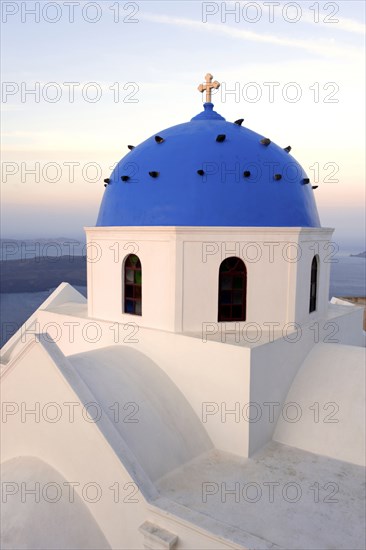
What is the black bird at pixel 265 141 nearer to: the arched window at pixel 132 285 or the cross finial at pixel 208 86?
the cross finial at pixel 208 86

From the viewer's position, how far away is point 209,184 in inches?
332

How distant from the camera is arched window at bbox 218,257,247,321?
27.6ft

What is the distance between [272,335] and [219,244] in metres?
1.94

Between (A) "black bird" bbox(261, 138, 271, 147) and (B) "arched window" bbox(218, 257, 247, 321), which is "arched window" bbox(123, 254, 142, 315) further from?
(A) "black bird" bbox(261, 138, 271, 147)

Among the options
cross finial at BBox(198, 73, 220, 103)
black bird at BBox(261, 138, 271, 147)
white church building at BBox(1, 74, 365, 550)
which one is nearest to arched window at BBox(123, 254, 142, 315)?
white church building at BBox(1, 74, 365, 550)

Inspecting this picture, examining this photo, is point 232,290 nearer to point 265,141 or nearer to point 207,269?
point 207,269

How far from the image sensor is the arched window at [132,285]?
29.0 feet

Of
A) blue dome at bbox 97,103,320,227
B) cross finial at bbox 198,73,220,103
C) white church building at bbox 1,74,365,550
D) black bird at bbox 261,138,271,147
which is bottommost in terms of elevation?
white church building at bbox 1,74,365,550

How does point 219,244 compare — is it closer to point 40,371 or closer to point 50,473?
point 40,371

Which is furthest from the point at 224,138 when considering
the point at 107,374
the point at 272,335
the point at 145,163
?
the point at 107,374

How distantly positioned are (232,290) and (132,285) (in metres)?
2.01

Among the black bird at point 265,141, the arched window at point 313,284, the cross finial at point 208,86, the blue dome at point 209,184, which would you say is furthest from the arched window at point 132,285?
the cross finial at point 208,86

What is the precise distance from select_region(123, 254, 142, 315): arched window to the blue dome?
77 centimetres

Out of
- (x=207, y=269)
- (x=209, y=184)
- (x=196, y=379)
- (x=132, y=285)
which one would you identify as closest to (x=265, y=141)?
(x=209, y=184)
